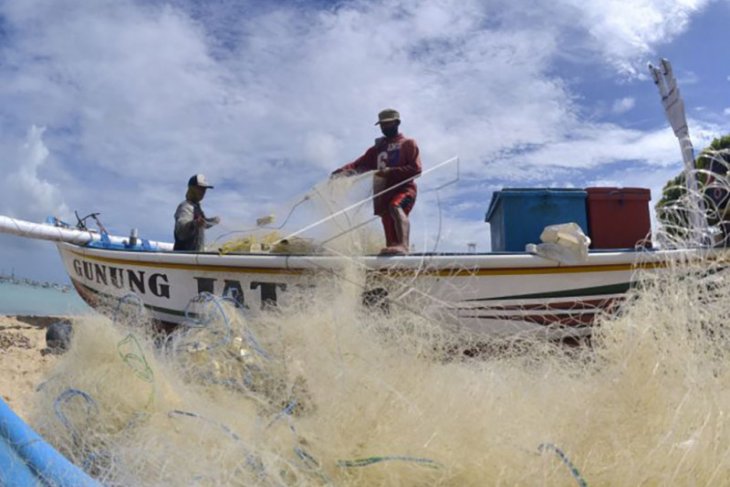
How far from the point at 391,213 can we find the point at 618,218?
2331 millimetres

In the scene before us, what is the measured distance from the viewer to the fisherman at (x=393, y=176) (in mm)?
5148

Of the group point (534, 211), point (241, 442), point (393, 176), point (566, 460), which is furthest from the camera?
point (534, 211)

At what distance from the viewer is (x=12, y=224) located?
7855 millimetres

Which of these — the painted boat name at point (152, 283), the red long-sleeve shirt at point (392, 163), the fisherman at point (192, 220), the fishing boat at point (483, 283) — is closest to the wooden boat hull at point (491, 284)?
the fishing boat at point (483, 283)

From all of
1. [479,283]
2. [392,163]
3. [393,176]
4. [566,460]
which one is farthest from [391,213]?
[566,460]

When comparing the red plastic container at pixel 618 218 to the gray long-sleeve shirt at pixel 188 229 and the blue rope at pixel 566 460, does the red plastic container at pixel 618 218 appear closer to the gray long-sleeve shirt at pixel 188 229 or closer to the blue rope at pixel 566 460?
the blue rope at pixel 566 460

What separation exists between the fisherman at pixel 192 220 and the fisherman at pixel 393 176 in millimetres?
1869

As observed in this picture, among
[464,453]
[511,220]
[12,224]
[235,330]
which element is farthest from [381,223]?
[12,224]

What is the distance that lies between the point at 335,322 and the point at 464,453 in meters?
1.54

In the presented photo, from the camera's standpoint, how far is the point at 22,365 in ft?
16.1

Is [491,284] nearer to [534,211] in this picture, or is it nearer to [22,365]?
[534,211]

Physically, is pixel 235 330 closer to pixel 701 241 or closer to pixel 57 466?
pixel 57 466

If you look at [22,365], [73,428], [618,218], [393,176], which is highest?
[393,176]

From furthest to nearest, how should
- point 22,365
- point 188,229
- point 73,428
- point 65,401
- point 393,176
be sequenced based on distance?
point 188,229 → point 393,176 → point 22,365 → point 65,401 → point 73,428
